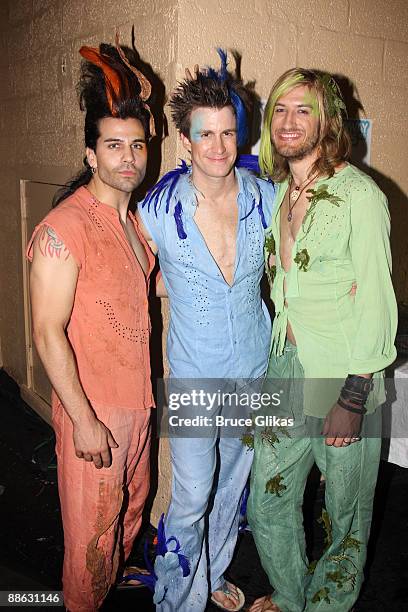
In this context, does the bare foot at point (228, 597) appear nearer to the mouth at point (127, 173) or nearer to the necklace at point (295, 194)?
the necklace at point (295, 194)

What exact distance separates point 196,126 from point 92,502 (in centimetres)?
147

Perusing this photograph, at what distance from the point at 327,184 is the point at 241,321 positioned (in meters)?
0.61

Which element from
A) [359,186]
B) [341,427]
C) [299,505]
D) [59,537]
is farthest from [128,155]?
[59,537]

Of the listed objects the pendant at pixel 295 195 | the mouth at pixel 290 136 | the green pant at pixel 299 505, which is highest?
the mouth at pixel 290 136

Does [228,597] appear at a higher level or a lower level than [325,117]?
lower

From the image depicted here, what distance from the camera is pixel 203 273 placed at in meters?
2.03

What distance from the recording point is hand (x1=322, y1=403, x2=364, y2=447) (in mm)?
1824

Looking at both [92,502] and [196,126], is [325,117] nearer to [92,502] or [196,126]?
[196,126]

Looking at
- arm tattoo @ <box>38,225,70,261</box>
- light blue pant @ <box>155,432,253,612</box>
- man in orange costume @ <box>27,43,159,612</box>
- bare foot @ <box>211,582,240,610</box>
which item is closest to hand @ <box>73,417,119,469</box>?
man in orange costume @ <box>27,43,159,612</box>

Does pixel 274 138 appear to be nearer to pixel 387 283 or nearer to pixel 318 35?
pixel 387 283

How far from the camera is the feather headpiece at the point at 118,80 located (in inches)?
76.3

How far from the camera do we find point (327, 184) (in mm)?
1848

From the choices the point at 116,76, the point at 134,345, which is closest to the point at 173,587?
the point at 134,345

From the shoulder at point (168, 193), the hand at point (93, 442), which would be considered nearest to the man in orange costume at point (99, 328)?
the hand at point (93, 442)
